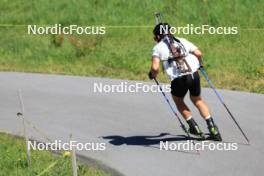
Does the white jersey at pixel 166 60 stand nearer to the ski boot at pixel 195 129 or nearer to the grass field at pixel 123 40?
the ski boot at pixel 195 129

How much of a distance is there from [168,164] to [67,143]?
2466mm

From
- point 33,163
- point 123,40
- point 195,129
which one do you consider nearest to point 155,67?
point 195,129

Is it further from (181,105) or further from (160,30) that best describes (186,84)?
(160,30)

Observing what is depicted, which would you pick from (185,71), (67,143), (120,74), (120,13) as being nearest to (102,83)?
(120,74)

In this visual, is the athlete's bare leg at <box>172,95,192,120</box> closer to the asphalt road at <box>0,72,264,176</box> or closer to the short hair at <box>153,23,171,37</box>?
the asphalt road at <box>0,72,264,176</box>

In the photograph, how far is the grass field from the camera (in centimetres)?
1750

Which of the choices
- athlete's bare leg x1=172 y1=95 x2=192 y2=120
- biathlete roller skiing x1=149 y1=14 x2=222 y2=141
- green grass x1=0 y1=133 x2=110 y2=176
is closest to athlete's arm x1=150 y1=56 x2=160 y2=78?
biathlete roller skiing x1=149 y1=14 x2=222 y2=141

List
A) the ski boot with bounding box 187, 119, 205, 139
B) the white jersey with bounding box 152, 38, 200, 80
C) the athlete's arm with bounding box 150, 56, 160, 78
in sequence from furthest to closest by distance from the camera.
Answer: the ski boot with bounding box 187, 119, 205, 139, the white jersey with bounding box 152, 38, 200, 80, the athlete's arm with bounding box 150, 56, 160, 78

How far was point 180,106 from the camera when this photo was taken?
10750 millimetres

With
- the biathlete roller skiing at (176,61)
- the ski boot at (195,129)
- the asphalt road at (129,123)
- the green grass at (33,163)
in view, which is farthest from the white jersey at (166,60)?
the green grass at (33,163)

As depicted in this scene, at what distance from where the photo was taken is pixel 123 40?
21.4m

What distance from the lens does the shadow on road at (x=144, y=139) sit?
1110 cm

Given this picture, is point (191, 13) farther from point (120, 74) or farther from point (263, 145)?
point (263, 145)

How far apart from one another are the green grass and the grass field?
5603 millimetres
